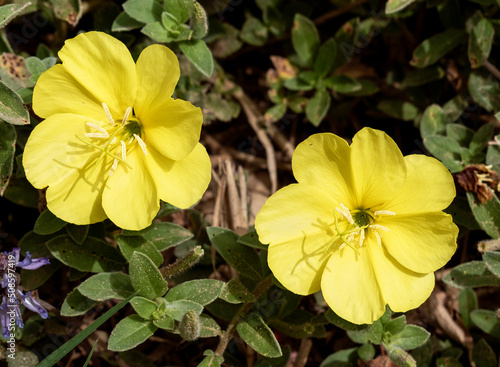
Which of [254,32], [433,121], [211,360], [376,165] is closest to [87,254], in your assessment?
[211,360]

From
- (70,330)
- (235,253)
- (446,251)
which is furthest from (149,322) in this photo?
(446,251)

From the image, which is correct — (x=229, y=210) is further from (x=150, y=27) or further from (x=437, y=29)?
(x=437, y=29)

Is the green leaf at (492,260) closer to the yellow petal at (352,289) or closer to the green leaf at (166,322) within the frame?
the yellow petal at (352,289)

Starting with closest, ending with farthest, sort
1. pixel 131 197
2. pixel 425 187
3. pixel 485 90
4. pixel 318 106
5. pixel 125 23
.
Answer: pixel 425 187
pixel 131 197
pixel 125 23
pixel 485 90
pixel 318 106

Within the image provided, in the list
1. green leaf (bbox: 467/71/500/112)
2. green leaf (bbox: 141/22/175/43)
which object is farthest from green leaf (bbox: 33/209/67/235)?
green leaf (bbox: 467/71/500/112)

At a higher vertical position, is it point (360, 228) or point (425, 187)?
point (425, 187)

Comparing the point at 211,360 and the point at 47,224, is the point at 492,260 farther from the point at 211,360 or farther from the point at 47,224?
the point at 47,224

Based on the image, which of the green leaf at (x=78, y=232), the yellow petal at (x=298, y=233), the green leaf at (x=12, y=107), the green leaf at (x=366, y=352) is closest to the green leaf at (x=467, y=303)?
the green leaf at (x=366, y=352)
